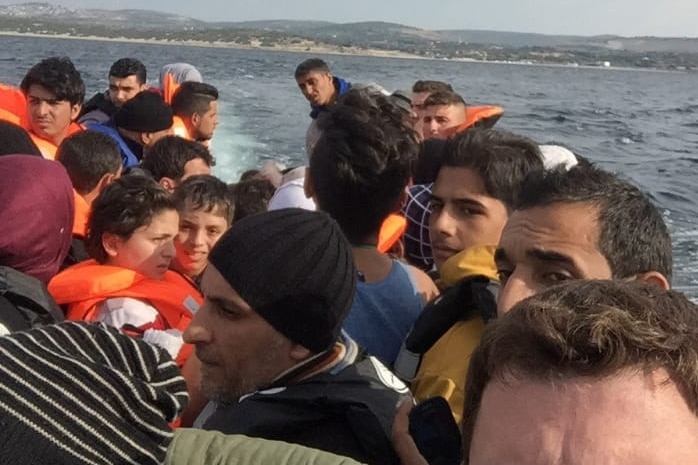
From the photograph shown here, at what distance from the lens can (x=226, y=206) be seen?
11.7 feet

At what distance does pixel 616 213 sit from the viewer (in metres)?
1.92

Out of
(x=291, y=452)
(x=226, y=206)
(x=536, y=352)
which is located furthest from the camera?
(x=226, y=206)

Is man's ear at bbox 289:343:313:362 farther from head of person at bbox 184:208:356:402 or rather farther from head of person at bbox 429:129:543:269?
head of person at bbox 429:129:543:269

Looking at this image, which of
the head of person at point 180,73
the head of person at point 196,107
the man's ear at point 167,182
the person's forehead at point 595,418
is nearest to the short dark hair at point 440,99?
the man's ear at point 167,182

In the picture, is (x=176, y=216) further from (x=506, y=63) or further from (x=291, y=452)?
(x=506, y=63)

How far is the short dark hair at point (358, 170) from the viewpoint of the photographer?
98.6 inches

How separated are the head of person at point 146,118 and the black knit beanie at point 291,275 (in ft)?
12.7

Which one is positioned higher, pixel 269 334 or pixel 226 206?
pixel 269 334

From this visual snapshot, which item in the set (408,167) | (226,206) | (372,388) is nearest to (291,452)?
(372,388)

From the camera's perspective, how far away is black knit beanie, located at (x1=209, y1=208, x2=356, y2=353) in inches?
75.2

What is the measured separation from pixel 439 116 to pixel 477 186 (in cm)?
257

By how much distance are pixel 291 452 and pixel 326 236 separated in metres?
0.65

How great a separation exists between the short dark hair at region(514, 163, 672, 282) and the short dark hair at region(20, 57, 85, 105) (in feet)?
12.9

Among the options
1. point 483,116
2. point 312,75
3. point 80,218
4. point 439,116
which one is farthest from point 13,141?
point 312,75
